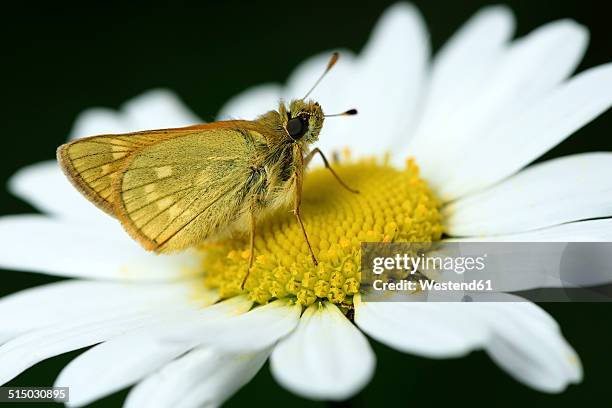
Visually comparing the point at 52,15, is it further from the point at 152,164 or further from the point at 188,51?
the point at 152,164

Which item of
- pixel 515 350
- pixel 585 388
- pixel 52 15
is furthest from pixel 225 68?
pixel 515 350

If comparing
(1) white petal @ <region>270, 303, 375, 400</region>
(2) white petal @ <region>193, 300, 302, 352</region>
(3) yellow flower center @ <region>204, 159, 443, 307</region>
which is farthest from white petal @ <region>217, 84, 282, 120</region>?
(1) white petal @ <region>270, 303, 375, 400</region>

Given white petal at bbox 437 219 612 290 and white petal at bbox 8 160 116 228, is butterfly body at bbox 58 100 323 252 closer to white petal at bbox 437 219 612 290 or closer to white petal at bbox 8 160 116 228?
white petal at bbox 437 219 612 290

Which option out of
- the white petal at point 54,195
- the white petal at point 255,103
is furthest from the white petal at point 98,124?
→ the white petal at point 255,103

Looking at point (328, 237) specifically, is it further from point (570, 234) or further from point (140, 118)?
point (140, 118)

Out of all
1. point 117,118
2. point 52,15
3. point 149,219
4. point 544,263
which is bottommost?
point 544,263

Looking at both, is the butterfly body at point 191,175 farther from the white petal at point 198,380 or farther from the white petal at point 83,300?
the white petal at point 198,380
